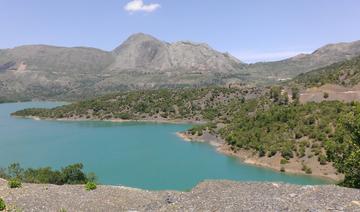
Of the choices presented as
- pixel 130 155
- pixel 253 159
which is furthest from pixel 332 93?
pixel 130 155

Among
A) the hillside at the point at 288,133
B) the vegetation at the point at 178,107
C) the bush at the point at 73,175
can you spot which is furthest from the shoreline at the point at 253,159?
the bush at the point at 73,175

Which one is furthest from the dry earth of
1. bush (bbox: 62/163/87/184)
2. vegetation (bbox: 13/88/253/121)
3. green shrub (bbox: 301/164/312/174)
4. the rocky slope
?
the rocky slope

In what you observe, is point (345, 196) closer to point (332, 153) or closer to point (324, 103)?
point (332, 153)

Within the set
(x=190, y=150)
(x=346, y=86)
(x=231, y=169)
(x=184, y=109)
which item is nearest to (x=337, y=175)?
(x=231, y=169)

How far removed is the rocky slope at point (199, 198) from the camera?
802 inches

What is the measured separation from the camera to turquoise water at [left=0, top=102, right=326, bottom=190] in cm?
7906

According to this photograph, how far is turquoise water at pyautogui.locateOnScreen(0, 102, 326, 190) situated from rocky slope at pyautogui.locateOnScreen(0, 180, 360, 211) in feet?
146

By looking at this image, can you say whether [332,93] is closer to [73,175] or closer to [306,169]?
[306,169]

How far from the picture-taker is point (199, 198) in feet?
75.4

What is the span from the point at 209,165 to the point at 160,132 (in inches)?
2350

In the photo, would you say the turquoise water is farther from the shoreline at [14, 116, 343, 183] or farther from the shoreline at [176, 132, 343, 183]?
the shoreline at [14, 116, 343, 183]

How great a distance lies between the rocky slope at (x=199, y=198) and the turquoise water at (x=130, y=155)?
4458 cm

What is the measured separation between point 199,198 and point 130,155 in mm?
85589

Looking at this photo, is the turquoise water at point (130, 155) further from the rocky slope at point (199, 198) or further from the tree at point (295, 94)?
the rocky slope at point (199, 198)
